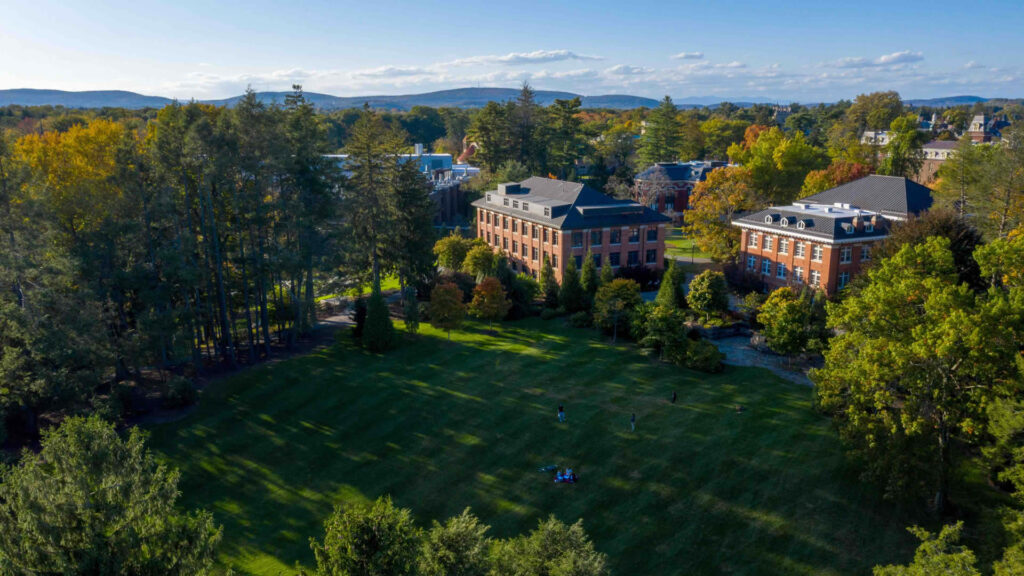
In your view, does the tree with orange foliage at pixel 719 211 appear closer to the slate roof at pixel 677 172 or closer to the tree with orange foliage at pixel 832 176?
the tree with orange foliage at pixel 832 176

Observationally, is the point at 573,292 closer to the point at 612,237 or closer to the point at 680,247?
the point at 612,237

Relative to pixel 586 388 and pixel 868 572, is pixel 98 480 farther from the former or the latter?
pixel 586 388

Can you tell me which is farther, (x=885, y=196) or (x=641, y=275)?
(x=885, y=196)

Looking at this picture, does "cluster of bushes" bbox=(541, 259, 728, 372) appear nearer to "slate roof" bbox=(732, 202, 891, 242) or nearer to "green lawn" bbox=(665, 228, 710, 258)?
"slate roof" bbox=(732, 202, 891, 242)

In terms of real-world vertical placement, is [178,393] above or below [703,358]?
below

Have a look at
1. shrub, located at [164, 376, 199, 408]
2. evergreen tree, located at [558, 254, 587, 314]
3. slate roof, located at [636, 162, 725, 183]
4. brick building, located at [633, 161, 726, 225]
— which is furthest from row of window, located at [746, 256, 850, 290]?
shrub, located at [164, 376, 199, 408]

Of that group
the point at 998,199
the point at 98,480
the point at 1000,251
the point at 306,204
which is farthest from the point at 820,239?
the point at 98,480

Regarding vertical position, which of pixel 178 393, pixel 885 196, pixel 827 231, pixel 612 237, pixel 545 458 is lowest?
pixel 545 458

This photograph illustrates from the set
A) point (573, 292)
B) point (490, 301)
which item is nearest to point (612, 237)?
point (573, 292)
